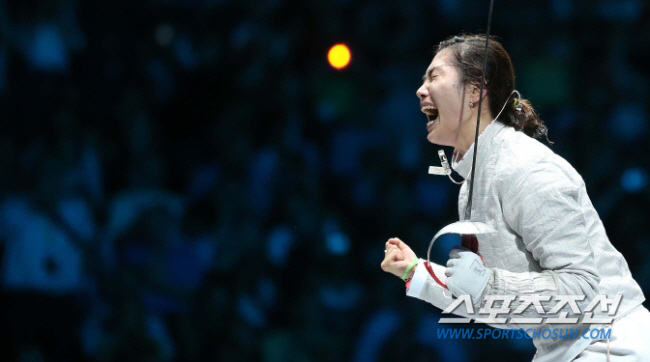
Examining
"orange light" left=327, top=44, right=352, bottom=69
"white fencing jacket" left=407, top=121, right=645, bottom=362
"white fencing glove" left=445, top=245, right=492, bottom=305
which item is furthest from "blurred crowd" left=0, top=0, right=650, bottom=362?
"white fencing glove" left=445, top=245, right=492, bottom=305

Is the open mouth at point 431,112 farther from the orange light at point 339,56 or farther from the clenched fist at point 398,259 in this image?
the orange light at point 339,56

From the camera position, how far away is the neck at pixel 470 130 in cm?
136

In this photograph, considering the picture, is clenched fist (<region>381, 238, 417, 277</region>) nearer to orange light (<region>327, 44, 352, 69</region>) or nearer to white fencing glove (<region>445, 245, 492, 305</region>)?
white fencing glove (<region>445, 245, 492, 305</region>)

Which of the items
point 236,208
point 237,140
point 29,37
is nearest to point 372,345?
point 236,208

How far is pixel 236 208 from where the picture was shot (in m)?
2.08

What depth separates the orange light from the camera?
211 centimetres

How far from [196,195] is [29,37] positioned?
73 centimetres

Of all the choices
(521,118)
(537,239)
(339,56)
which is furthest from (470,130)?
(339,56)

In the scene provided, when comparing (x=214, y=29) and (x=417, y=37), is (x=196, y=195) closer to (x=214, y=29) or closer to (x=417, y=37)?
(x=214, y=29)

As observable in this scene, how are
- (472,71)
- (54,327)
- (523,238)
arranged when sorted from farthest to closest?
(54,327), (472,71), (523,238)

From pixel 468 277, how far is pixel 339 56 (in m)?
1.18

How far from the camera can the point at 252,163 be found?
2086mm

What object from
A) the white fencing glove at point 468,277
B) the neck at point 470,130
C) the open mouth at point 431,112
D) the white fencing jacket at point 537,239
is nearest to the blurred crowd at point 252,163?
the open mouth at point 431,112

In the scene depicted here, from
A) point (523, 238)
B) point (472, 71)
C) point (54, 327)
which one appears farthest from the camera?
point (54, 327)
